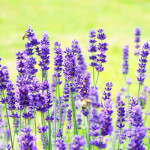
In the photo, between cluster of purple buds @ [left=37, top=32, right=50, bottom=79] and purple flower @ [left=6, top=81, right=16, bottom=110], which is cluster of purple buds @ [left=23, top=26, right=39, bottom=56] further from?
purple flower @ [left=6, top=81, right=16, bottom=110]

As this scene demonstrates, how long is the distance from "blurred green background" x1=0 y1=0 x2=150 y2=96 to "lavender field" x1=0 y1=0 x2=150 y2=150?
2.4 inches

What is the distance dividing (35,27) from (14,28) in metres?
2.36

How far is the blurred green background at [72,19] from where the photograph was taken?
16.9 m

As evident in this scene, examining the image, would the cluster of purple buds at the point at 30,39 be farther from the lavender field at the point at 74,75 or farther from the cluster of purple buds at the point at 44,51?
the cluster of purple buds at the point at 44,51

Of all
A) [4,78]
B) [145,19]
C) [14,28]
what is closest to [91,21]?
[145,19]

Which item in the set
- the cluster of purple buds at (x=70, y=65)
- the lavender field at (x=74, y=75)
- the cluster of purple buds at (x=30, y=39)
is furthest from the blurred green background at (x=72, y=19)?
the cluster of purple buds at (x=70, y=65)

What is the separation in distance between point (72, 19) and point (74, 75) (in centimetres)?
2067

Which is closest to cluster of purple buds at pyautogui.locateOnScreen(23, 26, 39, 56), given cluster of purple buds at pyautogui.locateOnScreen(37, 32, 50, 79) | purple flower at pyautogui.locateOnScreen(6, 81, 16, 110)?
cluster of purple buds at pyautogui.locateOnScreen(37, 32, 50, 79)

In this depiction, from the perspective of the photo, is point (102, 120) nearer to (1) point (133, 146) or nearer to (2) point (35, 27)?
(1) point (133, 146)

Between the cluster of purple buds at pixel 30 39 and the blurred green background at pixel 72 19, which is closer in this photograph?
the cluster of purple buds at pixel 30 39

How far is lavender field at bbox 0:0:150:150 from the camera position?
219 cm

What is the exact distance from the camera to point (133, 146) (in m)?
1.75

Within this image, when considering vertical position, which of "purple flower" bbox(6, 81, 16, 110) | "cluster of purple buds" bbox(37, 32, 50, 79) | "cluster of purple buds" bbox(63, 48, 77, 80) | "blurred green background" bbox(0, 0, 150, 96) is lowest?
"purple flower" bbox(6, 81, 16, 110)

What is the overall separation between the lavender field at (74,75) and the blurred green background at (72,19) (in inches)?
2.4
